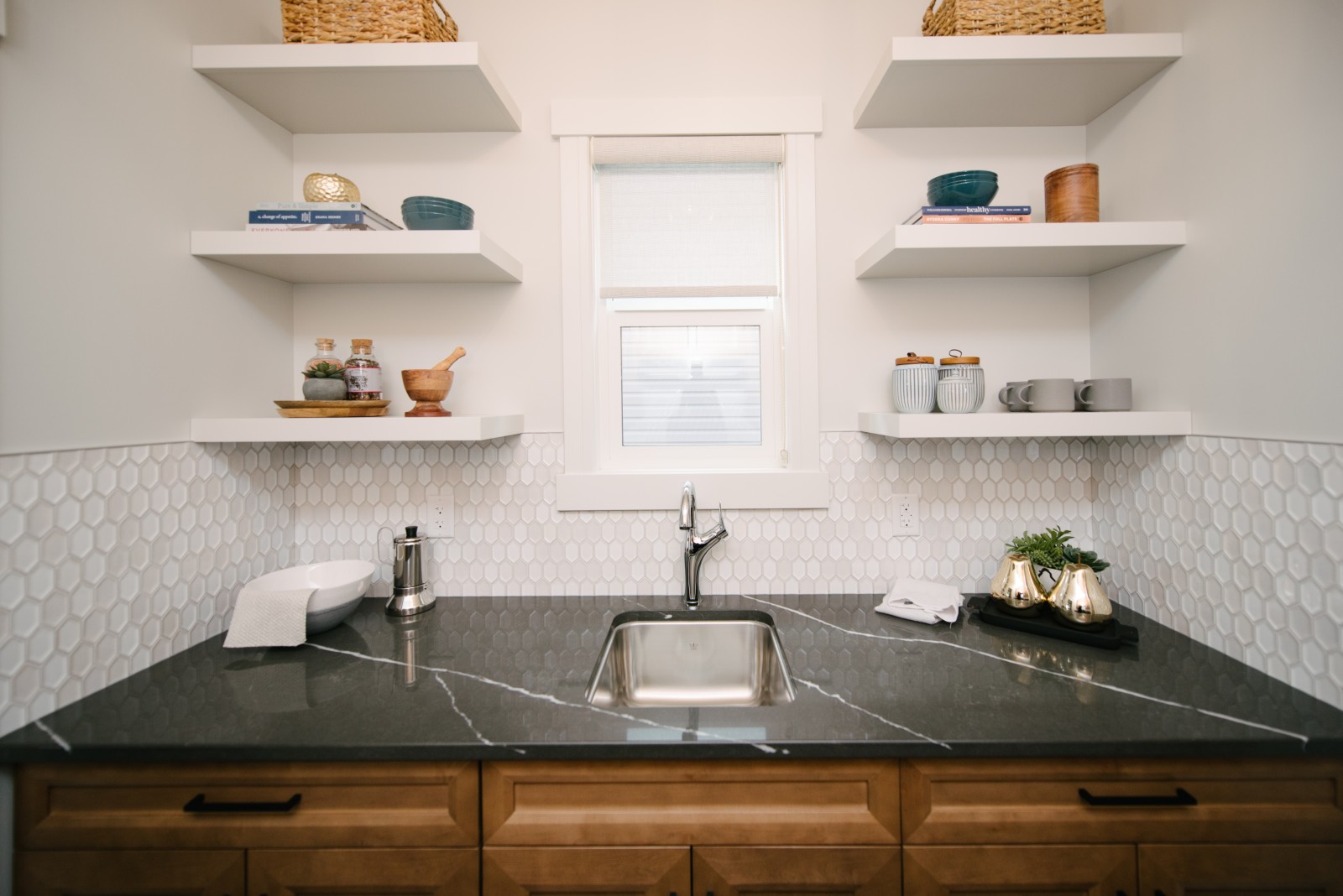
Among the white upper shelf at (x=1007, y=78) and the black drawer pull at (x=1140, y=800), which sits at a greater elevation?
the white upper shelf at (x=1007, y=78)

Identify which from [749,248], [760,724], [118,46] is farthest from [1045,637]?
[118,46]

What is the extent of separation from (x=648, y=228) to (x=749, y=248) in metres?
0.31

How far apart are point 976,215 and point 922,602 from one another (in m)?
0.98

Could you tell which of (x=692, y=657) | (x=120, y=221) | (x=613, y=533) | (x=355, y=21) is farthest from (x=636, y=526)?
(x=355, y=21)

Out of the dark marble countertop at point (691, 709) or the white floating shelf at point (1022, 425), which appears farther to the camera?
the white floating shelf at point (1022, 425)

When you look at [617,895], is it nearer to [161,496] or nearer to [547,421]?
[547,421]

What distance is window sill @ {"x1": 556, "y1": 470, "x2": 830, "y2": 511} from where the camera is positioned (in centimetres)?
166

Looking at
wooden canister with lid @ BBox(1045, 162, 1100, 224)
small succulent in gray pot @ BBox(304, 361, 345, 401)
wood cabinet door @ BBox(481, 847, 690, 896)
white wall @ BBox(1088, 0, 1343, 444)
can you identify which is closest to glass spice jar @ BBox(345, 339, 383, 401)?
small succulent in gray pot @ BBox(304, 361, 345, 401)

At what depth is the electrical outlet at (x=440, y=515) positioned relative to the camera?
1.68 metres

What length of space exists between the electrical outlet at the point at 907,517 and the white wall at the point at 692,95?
0.28m

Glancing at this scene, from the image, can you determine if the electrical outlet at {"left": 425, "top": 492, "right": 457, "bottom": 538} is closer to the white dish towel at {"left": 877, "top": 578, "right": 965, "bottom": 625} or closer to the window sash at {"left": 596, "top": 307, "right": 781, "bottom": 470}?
the window sash at {"left": 596, "top": 307, "right": 781, "bottom": 470}

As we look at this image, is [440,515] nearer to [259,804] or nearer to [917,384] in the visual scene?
[259,804]

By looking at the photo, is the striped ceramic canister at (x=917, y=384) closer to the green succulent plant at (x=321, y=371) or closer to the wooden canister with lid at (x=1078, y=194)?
the wooden canister with lid at (x=1078, y=194)

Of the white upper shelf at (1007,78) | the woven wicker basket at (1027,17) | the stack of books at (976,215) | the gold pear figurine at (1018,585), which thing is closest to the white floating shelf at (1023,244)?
the stack of books at (976,215)
